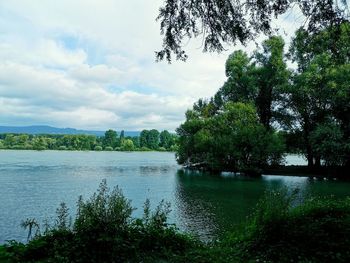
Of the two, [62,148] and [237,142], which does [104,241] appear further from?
[62,148]

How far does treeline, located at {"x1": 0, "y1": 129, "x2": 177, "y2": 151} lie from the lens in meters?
166

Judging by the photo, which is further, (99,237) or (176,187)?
(176,187)

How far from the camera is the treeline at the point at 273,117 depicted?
4512 cm

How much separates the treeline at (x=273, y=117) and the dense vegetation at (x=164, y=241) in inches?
1478

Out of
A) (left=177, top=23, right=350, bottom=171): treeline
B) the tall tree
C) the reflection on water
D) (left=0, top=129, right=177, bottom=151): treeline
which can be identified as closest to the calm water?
the reflection on water

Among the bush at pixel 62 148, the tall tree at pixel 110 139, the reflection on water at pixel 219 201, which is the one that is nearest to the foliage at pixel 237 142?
the reflection on water at pixel 219 201

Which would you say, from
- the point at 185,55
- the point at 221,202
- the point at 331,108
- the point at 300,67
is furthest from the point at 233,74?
the point at 185,55

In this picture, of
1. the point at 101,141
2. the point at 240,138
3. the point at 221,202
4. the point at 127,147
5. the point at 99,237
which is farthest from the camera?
the point at 101,141

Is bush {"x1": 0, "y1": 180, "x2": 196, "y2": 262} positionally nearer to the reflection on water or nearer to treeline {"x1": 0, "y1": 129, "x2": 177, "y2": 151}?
the reflection on water

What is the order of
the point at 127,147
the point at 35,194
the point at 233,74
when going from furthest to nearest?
the point at 127,147
the point at 233,74
the point at 35,194

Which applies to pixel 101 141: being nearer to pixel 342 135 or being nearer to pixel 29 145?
pixel 29 145

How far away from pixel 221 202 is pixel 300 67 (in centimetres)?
2985

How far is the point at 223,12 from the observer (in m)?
8.68

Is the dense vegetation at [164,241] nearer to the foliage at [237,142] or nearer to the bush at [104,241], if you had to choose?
the bush at [104,241]
